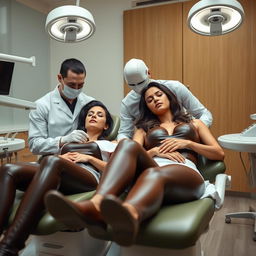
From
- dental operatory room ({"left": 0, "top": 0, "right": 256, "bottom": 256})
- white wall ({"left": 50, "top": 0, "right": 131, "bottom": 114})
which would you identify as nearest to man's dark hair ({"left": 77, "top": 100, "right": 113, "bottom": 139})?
dental operatory room ({"left": 0, "top": 0, "right": 256, "bottom": 256})

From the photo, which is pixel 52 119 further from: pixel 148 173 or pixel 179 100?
pixel 148 173

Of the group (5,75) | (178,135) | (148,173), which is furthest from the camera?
(178,135)

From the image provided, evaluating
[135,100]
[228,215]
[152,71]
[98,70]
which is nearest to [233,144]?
[135,100]

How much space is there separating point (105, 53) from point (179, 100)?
1.93 meters

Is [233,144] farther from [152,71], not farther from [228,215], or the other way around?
[152,71]

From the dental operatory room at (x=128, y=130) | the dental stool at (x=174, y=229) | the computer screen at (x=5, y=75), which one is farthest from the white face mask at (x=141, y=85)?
the dental stool at (x=174, y=229)

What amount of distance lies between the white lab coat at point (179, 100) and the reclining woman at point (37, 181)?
25 cm

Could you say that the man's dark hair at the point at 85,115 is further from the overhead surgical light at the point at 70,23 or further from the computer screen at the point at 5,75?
the computer screen at the point at 5,75

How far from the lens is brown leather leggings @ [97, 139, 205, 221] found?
0.97m

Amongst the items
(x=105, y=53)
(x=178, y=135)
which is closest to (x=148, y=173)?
(x=178, y=135)

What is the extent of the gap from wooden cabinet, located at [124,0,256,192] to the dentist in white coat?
4.66 ft

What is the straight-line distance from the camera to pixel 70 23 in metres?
1.54

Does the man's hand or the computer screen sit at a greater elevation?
the computer screen

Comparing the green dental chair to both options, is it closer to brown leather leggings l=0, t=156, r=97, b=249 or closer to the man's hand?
brown leather leggings l=0, t=156, r=97, b=249
